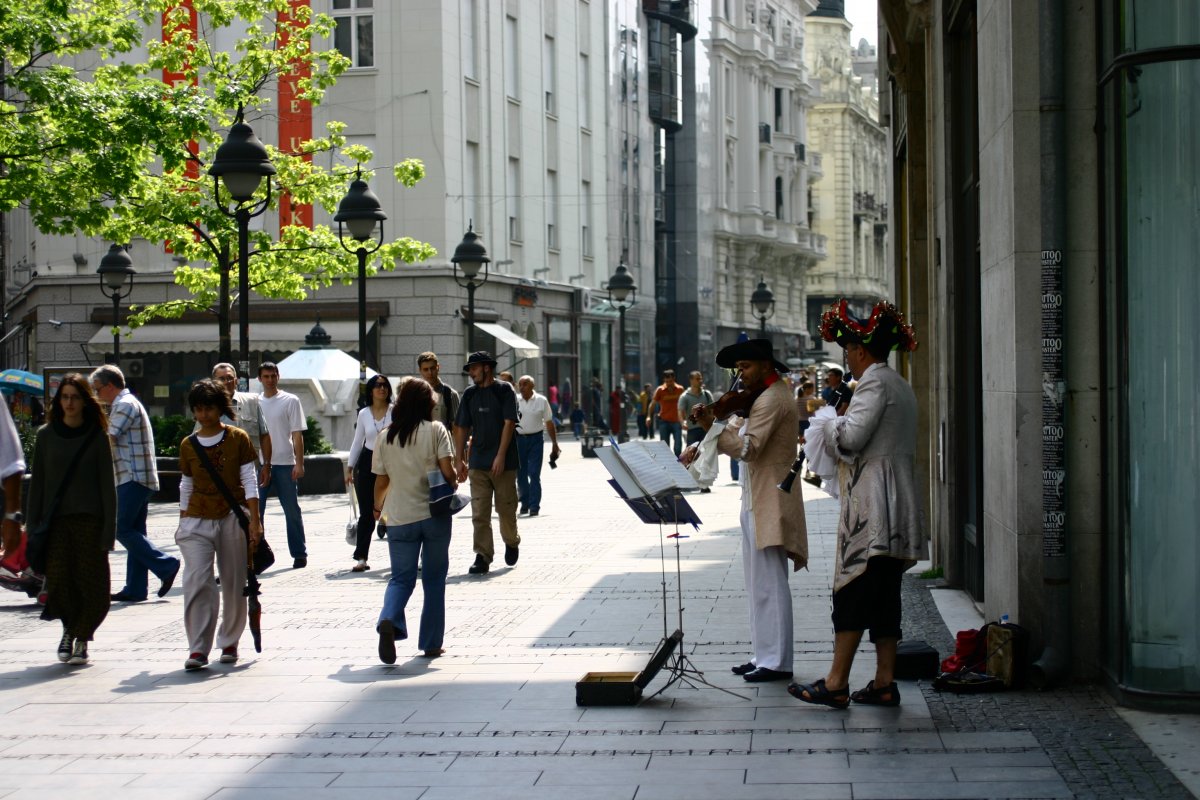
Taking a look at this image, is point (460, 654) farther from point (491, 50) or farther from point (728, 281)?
point (728, 281)

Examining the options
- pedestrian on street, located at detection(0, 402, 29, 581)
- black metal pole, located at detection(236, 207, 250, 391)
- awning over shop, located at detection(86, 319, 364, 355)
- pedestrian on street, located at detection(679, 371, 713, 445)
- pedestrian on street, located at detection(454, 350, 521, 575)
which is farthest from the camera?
awning over shop, located at detection(86, 319, 364, 355)

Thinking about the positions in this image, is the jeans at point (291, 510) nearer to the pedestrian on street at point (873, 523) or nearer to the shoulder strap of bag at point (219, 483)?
the shoulder strap of bag at point (219, 483)

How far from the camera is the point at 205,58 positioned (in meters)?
27.5

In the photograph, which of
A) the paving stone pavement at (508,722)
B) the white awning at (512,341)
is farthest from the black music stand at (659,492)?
the white awning at (512,341)

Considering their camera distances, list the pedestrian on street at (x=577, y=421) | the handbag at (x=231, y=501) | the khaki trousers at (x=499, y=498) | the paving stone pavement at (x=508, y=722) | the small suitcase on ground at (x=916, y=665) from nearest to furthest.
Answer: the paving stone pavement at (x=508, y=722) → the small suitcase on ground at (x=916, y=665) → the handbag at (x=231, y=501) → the khaki trousers at (x=499, y=498) → the pedestrian on street at (x=577, y=421)

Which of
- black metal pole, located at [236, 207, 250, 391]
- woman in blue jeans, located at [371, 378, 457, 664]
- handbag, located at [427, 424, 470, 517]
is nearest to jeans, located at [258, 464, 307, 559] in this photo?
black metal pole, located at [236, 207, 250, 391]

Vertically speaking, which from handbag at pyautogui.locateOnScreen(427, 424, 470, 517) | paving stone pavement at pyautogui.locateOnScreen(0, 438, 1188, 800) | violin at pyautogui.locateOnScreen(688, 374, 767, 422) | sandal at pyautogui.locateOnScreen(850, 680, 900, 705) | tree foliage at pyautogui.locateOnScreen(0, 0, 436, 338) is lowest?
paving stone pavement at pyautogui.locateOnScreen(0, 438, 1188, 800)

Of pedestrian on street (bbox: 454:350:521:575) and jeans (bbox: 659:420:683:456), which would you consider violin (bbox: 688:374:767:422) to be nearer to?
pedestrian on street (bbox: 454:350:521:575)

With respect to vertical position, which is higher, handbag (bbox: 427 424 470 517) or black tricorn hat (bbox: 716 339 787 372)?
black tricorn hat (bbox: 716 339 787 372)

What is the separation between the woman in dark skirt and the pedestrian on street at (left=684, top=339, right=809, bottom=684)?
12.0 feet

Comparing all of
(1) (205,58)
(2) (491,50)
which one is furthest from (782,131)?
(1) (205,58)

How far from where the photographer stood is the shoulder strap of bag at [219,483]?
954cm

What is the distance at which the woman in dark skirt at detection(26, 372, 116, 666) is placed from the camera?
965 centimetres

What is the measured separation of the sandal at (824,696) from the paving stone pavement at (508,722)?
0.10m
